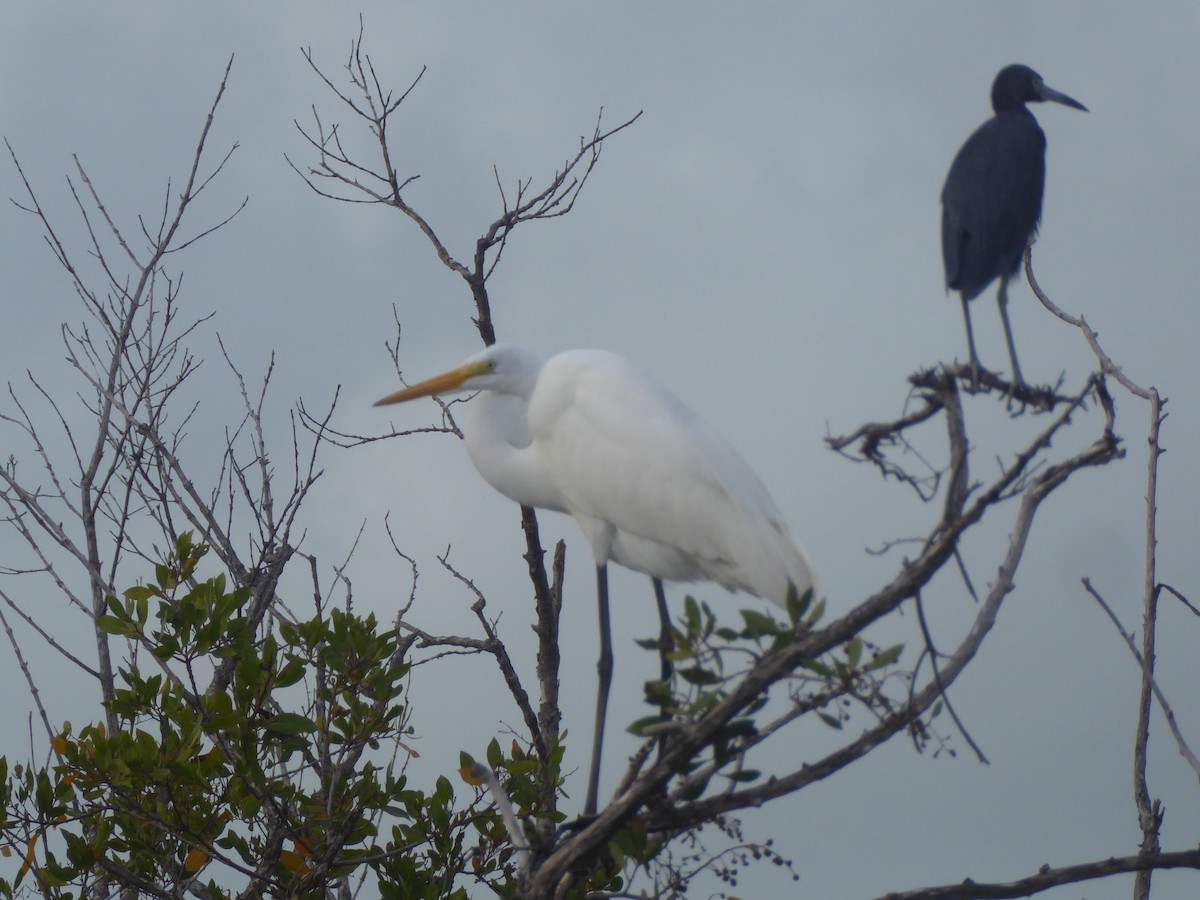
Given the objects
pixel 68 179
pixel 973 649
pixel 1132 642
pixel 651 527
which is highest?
pixel 68 179

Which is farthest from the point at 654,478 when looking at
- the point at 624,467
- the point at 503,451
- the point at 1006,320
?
the point at 1006,320

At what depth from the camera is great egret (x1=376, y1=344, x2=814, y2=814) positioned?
4.58 metres

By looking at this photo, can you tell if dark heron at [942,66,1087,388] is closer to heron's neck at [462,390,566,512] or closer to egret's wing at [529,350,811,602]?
egret's wing at [529,350,811,602]

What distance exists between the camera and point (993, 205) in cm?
575

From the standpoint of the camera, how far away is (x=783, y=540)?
4.48 metres

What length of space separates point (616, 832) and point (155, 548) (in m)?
2.85

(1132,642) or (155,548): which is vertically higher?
(155,548)

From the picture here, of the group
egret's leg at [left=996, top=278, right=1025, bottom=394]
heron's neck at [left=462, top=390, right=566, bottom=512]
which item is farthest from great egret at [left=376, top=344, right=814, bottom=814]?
egret's leg at [left=996, top=278, right=1025, bottom=394]

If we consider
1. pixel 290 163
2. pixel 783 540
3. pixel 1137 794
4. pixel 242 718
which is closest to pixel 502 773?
pixel 242 718

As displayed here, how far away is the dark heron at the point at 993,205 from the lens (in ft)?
18.3

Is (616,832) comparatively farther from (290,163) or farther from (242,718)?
(290,163)

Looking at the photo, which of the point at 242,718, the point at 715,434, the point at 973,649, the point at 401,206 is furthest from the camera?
the point at 401,206

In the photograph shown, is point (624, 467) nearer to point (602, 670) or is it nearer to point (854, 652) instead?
point (602, 670)

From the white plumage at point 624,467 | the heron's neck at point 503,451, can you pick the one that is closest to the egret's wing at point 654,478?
the white plumage at point 624,467
